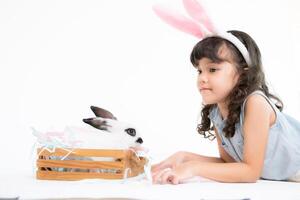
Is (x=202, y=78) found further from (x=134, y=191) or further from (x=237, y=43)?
(x=134, y=191)

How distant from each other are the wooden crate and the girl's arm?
0.10 metres

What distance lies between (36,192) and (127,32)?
1.56m

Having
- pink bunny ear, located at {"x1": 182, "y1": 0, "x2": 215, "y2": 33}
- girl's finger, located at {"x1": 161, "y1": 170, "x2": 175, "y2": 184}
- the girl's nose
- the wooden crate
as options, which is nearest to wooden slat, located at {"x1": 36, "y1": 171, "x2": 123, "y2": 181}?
the wooden crate

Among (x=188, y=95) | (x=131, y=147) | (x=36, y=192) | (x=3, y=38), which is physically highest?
(x=3, y=38)

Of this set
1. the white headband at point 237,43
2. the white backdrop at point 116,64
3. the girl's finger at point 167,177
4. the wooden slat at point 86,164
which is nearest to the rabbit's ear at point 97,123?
the wooden slat at point 86,164

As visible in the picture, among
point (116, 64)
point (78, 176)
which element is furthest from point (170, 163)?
point (116, 64)

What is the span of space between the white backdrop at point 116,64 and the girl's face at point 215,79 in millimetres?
755

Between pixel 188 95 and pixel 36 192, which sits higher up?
pixel 188 95

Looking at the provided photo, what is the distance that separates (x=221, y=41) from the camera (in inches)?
58.5

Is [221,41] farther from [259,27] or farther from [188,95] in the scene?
[259,27]

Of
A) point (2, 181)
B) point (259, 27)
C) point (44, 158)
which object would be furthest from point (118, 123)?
point (259, 27)

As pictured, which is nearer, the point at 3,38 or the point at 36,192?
the point at 36,192

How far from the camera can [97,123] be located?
1317 millimetres

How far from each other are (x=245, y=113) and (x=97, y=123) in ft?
1.44
